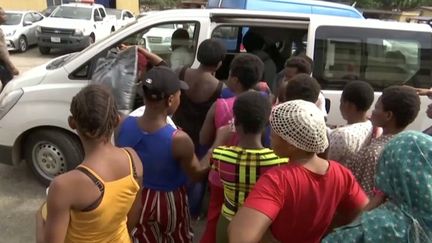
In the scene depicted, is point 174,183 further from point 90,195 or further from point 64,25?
point 64,25

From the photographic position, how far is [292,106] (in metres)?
1.69

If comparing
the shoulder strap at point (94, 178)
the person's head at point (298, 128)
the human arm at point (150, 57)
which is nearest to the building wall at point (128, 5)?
the human arm at point (150, 57)

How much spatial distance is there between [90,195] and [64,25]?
15723 millimetres

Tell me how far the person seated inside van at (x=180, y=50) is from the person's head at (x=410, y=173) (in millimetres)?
3121

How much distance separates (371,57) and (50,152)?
131 inches

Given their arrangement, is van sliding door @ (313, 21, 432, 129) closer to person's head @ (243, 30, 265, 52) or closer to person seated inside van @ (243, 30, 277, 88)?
person seated inside van @ (243, 30, 277, 88)

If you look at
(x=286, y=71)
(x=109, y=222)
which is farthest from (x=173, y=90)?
(x=286, y=71)

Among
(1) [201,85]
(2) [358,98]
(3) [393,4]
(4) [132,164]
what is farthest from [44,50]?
(3) [393,4]

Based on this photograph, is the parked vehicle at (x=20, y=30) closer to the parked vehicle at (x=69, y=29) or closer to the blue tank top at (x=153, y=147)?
the parked vehicle at (x=69, y=29)

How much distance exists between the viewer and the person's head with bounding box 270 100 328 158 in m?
1.66

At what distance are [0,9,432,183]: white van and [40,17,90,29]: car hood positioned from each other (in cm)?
1253

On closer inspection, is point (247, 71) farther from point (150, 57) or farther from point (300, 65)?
point (150, 57)

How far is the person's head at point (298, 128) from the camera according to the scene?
5.43 feet

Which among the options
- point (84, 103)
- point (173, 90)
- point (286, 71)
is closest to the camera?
point (84, 103)
